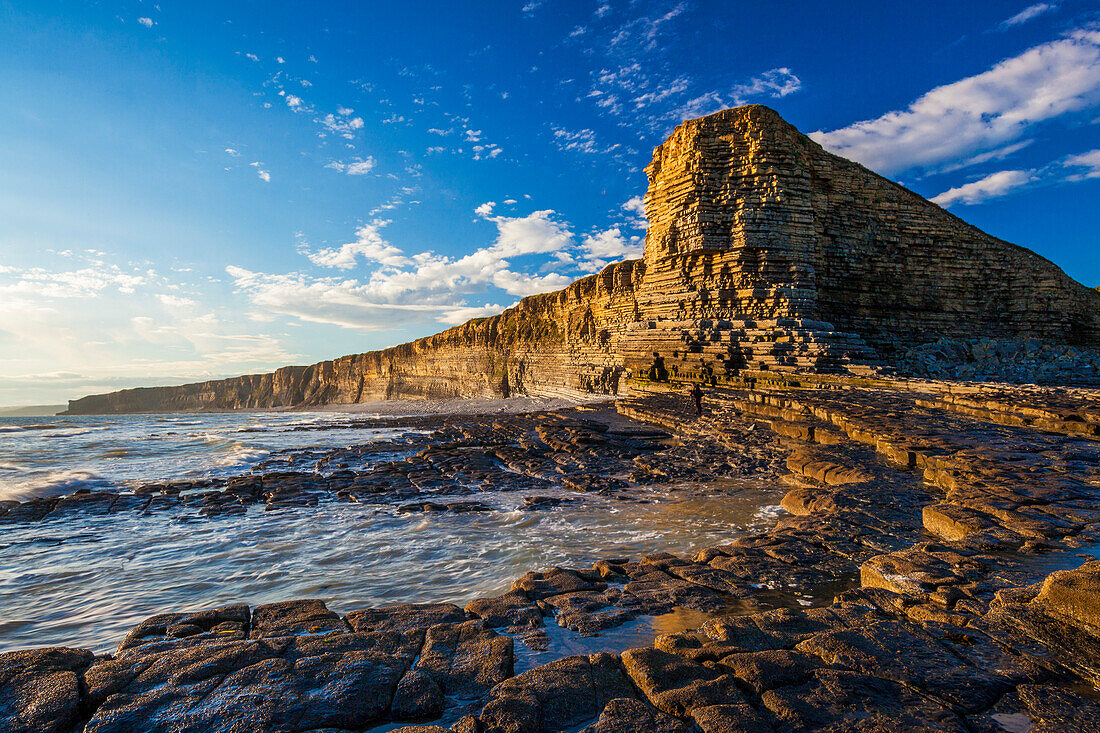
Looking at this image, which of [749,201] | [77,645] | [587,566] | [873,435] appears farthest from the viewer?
[749,201]

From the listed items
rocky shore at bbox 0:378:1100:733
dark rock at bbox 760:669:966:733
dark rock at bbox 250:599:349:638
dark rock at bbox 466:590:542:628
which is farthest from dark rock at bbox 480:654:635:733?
dark rock at bbox 250:599:349:638

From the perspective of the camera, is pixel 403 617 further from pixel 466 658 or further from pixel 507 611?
pixel 466 658

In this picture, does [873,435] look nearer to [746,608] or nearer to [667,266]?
[746,608]

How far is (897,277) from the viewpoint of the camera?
898 inches

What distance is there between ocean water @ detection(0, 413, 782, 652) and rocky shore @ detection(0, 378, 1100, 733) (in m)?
0.62

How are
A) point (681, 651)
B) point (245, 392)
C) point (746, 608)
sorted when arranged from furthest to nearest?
point (245, 392)
point (746, 608)
point (681, 651)

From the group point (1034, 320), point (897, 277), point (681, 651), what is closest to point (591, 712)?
point (681, 651)

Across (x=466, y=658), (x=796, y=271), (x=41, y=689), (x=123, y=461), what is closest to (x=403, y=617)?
(x=466, y=658)

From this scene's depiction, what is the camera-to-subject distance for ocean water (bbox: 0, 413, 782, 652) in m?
4.05

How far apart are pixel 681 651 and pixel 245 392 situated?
99806 mm

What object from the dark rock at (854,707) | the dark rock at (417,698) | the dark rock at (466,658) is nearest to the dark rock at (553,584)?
the dark rock at (466,658)

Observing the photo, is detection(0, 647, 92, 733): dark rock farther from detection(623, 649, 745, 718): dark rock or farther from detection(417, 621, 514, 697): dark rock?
detection(623, 649, 745, 718): dark rock

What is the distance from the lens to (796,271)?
19031 millimetres

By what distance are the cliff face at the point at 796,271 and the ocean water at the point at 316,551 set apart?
11.8m
